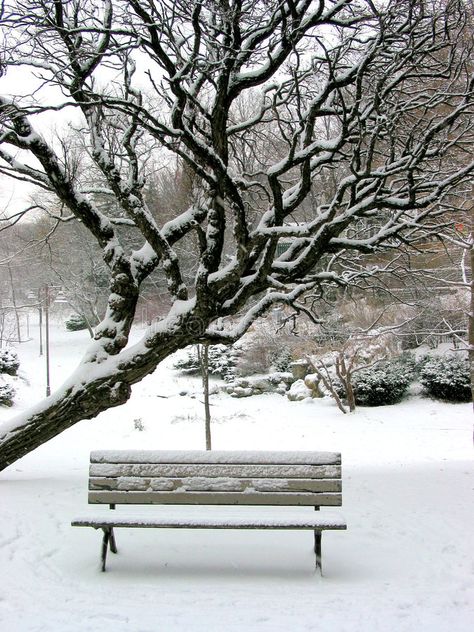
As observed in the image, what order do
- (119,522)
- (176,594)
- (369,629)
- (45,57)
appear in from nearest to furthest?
(369,629) → (176,594) → (119,522) → (45,57)

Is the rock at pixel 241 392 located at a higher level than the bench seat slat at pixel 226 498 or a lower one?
lower

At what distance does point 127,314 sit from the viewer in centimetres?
725

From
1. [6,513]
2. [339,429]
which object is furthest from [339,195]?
[339,429]

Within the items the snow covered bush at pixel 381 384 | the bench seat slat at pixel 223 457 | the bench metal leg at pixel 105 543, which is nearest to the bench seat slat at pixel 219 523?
the bench metal leg at pixel 105 543

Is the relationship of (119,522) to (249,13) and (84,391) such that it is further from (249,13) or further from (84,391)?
(249,13)

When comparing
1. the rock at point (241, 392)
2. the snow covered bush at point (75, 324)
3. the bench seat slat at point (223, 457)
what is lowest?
the rock at point (241, 392)

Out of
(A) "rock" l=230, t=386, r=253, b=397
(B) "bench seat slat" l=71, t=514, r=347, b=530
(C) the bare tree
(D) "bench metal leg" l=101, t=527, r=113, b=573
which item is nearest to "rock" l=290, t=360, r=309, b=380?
(A) "rock" l=230, t=386, r=253, b=397

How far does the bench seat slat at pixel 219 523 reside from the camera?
14.0ft

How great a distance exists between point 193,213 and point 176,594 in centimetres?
479

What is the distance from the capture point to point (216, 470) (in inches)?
190

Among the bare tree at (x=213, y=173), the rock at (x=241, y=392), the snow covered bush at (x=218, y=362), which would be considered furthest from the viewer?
the snow covered bush at (x=218, y=362)

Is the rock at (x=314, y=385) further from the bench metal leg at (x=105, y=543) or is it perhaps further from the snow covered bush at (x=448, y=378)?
the bench metal leg at (x=105, y=543)

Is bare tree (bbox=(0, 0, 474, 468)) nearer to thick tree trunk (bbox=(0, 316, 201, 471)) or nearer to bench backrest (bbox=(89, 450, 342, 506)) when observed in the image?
thick tree trunk (bbox=(0, 316, 201, 471))

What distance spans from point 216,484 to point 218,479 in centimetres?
4
